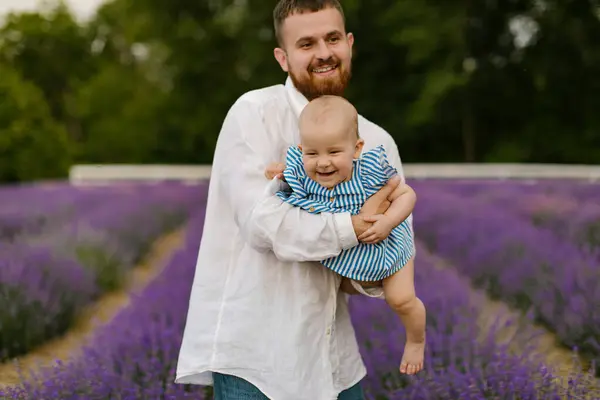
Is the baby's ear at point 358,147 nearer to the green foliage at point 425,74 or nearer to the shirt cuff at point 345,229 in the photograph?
the shirt cuff at point 345,229

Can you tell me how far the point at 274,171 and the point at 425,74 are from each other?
81.6ft

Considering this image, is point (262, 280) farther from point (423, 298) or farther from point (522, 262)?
point (522, 262)

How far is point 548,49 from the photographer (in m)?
24.5

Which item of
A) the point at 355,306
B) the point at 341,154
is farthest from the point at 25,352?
the point at 341,154

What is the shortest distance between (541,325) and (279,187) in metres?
3.90

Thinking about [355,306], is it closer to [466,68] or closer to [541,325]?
[541,325]

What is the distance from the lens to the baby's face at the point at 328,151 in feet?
6.66

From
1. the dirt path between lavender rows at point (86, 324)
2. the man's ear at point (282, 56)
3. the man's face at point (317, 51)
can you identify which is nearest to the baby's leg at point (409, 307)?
the man's face at point (317, 51)

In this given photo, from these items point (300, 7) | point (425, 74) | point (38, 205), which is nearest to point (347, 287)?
point (300, 7)

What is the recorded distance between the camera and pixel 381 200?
6.99ft

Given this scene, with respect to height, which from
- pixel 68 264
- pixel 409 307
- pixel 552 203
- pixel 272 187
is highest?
pixel 272 187

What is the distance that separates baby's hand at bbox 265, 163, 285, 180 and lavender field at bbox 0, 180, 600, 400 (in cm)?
167

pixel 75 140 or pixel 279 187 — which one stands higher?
pixel 279 187

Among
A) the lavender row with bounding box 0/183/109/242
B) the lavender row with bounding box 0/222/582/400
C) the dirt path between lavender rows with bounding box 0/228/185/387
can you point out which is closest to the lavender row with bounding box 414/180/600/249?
the lavender row with bounding box 0/222/582/400
